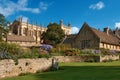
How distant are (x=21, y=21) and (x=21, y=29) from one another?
13.8 ft

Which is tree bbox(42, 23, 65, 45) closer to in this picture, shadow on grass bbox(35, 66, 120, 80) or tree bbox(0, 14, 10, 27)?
tree bbox(0, 14, 10, 27)

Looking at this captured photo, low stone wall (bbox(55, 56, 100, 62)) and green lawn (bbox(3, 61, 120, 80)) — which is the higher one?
low stone wall (bbox(55, 56, 100, 62))

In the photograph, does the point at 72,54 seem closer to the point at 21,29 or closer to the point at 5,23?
the point at 5,23

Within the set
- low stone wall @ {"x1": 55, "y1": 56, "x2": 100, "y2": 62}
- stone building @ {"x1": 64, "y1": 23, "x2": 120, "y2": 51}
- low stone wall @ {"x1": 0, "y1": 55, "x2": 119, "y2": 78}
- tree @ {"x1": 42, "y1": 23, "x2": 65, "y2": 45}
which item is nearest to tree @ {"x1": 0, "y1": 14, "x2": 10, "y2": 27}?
tree @ {"x1": 42, "y1": 23, "x2": 65, "y2": 45}

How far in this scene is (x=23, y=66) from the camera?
18.0 metres

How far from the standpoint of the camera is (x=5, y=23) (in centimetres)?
6556

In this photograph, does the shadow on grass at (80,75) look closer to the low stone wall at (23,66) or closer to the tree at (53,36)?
the low stone wall at (23,66)

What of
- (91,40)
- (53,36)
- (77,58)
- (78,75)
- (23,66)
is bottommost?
(78,75)

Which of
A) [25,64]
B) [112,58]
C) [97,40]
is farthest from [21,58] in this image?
[97,40]

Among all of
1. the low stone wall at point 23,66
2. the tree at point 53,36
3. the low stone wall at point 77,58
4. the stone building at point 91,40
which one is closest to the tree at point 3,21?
the tree at point 53,36

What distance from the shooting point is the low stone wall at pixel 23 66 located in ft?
52.8

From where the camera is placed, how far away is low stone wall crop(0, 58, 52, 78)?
16.1 m

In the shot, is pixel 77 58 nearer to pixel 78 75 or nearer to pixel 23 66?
pixel 23 66

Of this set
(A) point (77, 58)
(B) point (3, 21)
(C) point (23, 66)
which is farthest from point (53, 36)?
(C) point (23, 66)
